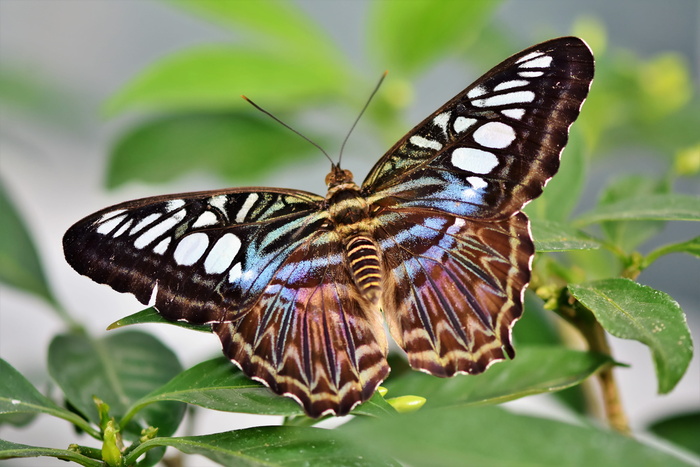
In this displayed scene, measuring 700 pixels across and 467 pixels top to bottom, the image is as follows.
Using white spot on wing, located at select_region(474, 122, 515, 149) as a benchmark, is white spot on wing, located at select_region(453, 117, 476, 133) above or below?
above

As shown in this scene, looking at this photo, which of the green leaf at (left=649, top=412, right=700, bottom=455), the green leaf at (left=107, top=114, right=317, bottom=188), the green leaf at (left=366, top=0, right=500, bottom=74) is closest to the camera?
the green leaf at (left=649, top=412, right=700, bottom=455)

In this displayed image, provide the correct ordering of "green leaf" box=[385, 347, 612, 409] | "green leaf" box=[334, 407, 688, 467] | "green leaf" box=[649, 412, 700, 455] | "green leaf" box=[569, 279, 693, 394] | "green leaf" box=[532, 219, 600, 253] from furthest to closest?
"green leaf" box=[649, 412, 700, 455] < "green leaf" box=[385, 347, 612, 409] < "green leaf" box=[532, 219, 600, 253] < "green leaf" box=[569, 279, 693, 394] < "green leaf" box=[334, 407, 688, 467]

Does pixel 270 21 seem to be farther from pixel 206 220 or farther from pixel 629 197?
pixel 629 197

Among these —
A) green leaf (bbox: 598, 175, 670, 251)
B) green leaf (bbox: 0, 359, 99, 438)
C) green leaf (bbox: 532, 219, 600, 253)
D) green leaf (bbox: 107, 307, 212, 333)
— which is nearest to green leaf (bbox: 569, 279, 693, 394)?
green leaf (bbox: 532, 219, 600, 253)

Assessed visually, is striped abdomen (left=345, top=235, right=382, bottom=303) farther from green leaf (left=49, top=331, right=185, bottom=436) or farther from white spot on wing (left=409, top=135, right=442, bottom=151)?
green leaf (left=49, top=331, right=185, bottom=436)

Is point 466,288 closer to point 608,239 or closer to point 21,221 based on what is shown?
point 608,239

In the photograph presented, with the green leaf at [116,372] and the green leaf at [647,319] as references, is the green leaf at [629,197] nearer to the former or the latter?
the green leaf at [647,319]

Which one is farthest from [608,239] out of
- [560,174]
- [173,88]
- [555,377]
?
[173,88]
